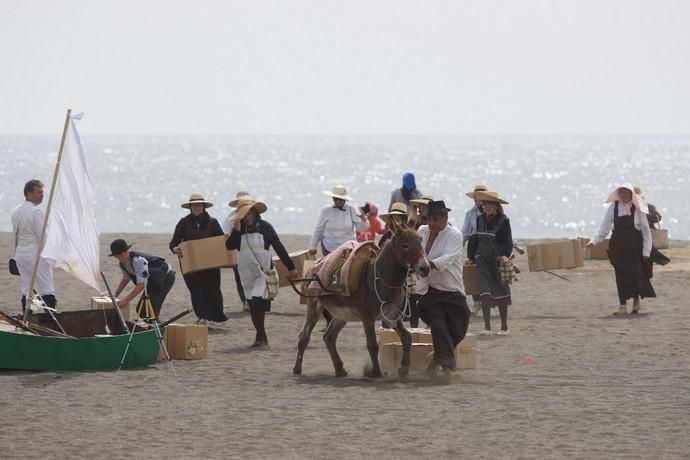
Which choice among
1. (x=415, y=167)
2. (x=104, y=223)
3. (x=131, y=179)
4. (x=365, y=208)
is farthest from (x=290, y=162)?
(x=365, y=208)

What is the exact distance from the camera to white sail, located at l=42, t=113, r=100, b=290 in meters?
15.1

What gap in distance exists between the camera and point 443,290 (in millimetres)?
14891

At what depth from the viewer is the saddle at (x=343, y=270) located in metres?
14.9

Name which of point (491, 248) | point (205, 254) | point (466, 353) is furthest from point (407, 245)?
point (205, 254)

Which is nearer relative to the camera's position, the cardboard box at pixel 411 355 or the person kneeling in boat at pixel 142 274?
the cardboard box at pixel 411 355

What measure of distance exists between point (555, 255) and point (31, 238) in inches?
274

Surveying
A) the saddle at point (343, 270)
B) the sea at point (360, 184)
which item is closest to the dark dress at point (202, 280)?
the saddle at point (343, 270)

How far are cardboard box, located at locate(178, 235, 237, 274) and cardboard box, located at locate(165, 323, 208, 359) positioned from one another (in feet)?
6.48

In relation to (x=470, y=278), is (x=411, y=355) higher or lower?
lower

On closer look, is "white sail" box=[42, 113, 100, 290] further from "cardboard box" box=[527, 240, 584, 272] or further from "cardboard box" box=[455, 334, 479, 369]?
"cardboard box" box=[527, 240, 584, 272]

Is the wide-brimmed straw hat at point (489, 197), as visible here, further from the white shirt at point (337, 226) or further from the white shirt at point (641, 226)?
the white shirt at point (641, 226)

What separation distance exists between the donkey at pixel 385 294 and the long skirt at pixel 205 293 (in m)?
3.74

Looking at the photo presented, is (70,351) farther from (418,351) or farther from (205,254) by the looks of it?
(205,254)

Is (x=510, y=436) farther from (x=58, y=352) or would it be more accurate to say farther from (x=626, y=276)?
(x=626, y=276)
